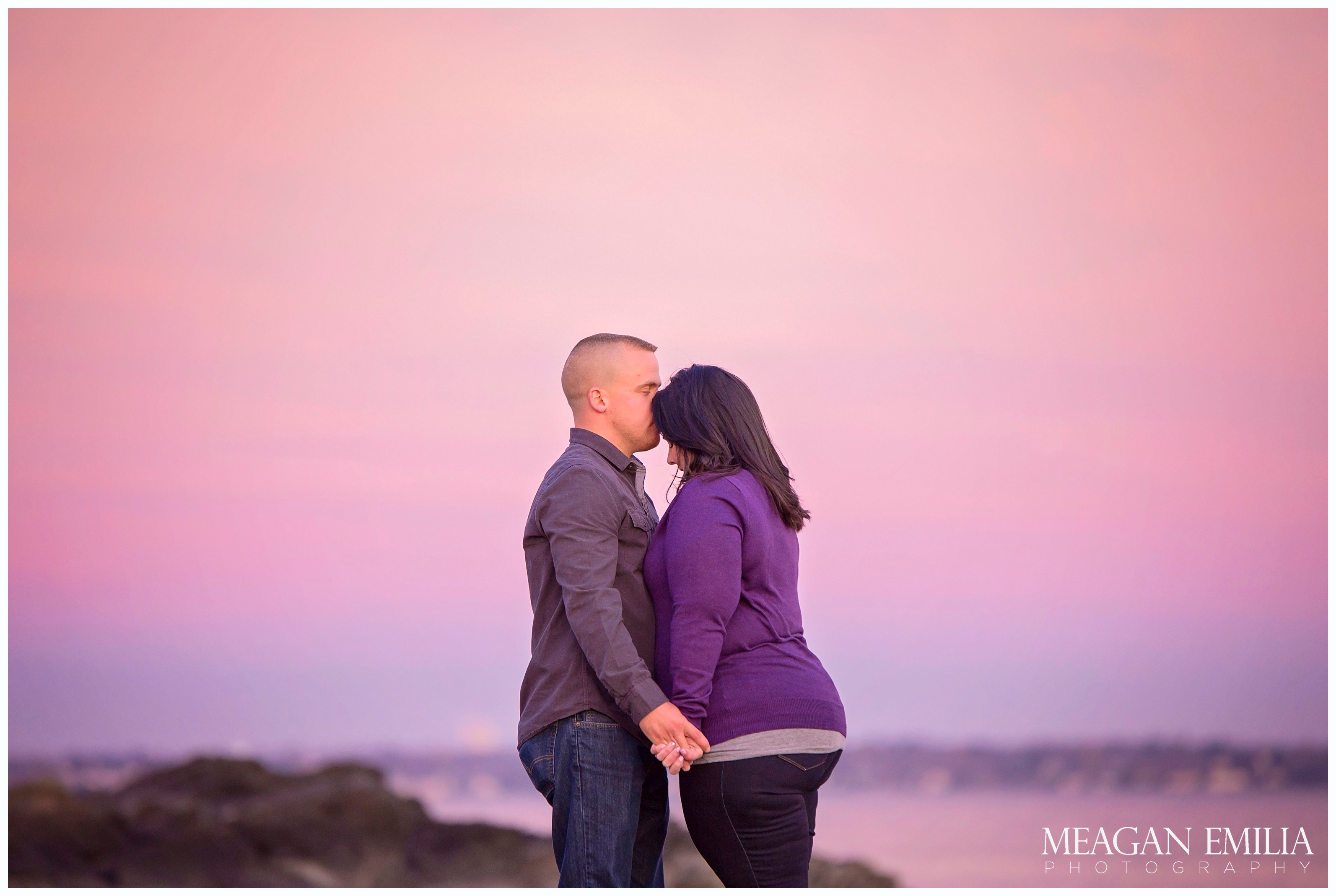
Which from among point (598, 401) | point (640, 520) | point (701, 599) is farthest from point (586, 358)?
point (701, 599)

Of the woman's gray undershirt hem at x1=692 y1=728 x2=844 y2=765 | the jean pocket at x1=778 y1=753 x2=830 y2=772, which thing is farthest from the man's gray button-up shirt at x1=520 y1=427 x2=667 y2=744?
the jean pocket at x1=778 y1=753 x2=830 y2=772

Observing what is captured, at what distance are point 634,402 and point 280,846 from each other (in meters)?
4.13

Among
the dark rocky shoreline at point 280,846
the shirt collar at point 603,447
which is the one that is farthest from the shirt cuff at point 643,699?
the dark rocky shoreline at point 280,846

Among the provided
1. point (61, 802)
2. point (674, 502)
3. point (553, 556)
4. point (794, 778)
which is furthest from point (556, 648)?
point (61, 802)

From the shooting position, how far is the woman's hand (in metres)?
2.07

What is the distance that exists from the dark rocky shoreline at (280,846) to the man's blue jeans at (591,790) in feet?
10.7

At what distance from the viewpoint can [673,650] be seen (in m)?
2.11

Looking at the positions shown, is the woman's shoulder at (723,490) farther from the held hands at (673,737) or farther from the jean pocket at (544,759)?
the jean pocket at (544,759)

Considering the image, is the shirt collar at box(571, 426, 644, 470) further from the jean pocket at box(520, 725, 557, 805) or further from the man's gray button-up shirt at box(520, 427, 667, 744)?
the jean pocket at box(520, 725, 557, 805)

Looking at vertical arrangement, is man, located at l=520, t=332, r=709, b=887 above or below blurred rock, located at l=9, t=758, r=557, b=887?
above

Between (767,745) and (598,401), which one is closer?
(767,745)

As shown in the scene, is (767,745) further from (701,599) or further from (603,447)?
(603,447)

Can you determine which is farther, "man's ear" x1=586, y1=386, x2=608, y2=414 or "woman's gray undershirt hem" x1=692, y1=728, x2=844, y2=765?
"man's ear" x1=586, y1=386, x2=608, y2=414

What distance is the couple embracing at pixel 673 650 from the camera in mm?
2076
